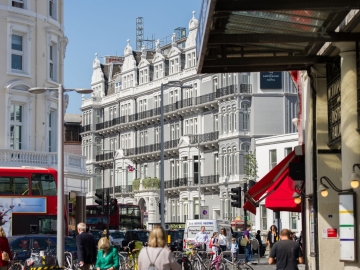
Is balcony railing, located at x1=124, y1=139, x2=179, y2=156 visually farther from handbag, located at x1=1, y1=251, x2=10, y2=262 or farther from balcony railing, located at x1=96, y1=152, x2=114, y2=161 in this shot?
handbag, located at x1=1, y1=251, x2=10, y2=262

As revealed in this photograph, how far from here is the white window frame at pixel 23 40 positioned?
56406 mm

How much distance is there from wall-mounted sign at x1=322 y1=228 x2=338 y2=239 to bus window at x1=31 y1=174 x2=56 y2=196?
86.8 ft

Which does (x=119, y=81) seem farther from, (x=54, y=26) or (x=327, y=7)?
(x=327, y=7)

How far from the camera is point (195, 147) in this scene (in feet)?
315

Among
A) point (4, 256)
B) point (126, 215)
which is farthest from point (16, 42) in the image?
point (4, 256)

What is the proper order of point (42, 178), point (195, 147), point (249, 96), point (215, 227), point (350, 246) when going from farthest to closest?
point (195, 147) < point (249, 96) < point (215, 227) < point (42, 178) < point (350, 246)

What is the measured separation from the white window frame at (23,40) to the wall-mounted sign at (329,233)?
38105 mm

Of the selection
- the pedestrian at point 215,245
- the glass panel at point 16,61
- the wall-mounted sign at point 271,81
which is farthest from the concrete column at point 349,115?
the wall-mounted sign at point 271,81

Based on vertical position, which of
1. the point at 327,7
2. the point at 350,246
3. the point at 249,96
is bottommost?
the point at 350,246

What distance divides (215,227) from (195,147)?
4704 centimetres

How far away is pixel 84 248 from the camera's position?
77.4ft

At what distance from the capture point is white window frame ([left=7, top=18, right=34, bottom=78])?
5641 cm

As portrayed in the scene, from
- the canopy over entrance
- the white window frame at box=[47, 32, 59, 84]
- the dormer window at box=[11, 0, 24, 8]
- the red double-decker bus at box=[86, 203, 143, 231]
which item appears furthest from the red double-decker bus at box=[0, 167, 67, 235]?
the red double-decker bus at box=[86, 203, 143, 231]

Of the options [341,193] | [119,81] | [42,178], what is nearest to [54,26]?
[42,178]
